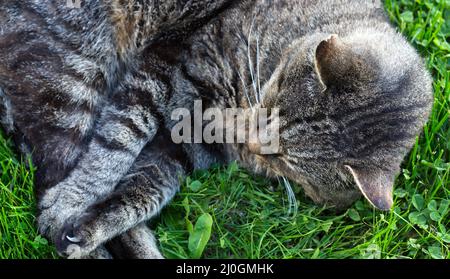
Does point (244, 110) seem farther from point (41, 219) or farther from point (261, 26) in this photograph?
point (41, 219)

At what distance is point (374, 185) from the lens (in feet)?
7.66

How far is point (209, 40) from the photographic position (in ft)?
8.91

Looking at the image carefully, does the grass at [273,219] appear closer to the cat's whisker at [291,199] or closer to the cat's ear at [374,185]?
the cat's whisker at [291,199]

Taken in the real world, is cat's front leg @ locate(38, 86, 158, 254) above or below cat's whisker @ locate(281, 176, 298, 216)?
above

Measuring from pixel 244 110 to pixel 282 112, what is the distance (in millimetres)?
294

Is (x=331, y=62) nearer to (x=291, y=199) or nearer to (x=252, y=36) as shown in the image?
(x=252, y=36)

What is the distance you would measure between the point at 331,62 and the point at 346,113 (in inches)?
8.5

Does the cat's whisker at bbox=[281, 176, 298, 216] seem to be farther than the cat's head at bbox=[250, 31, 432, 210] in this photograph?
Yes

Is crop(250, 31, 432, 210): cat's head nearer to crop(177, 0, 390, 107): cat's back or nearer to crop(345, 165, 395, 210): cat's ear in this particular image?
crop(345, 165, 395, 210): cat's ear

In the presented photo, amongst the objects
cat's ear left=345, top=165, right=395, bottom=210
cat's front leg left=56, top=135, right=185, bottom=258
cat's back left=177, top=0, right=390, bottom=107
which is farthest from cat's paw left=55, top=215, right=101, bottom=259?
cat's ear left=345, top=165, right=395, bottom=210

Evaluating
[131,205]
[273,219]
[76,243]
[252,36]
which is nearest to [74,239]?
[76,243]

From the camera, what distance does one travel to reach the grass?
2539mm

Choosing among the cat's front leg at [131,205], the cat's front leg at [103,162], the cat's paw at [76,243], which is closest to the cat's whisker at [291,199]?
the cat's front leg at [131,205]
